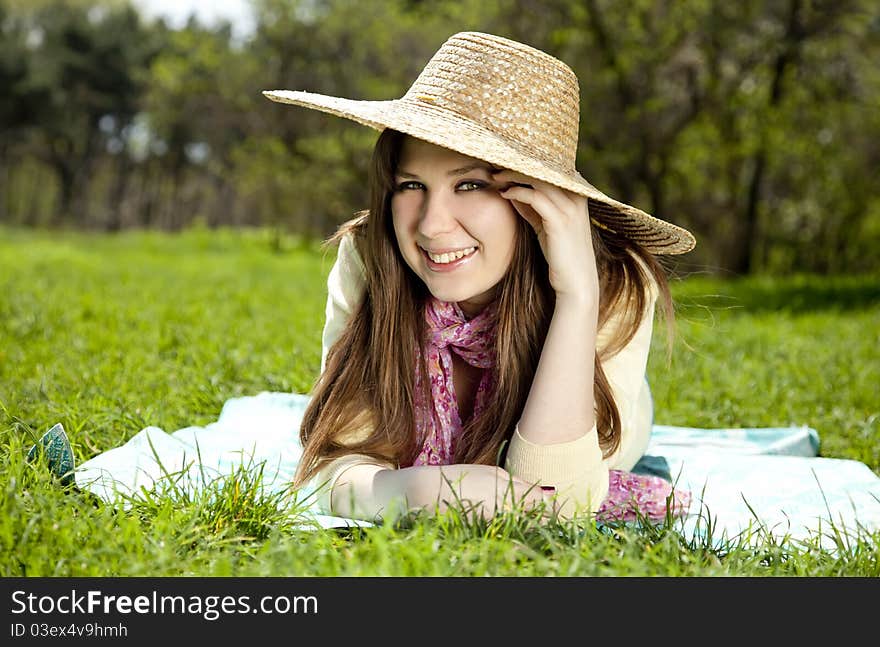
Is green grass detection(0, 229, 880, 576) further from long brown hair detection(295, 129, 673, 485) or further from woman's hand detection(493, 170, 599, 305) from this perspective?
woman's hand detection(493, 170, 599, 305)

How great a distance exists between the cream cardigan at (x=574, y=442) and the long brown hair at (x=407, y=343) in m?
0.05

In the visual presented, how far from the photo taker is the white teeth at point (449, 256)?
8.43ft

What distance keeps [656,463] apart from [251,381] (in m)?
1.93

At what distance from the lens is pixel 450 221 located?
252 cm

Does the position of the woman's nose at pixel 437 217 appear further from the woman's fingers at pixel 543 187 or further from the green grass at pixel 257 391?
the green grass at pixel 257 391

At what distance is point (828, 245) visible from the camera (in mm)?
16281

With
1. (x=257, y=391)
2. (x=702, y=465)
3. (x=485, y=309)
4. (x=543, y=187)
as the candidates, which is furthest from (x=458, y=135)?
(x=257, y=391)

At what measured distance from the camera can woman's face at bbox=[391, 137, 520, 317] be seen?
252 centimetres

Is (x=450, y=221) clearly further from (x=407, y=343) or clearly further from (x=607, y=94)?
(x=607, y=94)

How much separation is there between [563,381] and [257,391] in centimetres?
217

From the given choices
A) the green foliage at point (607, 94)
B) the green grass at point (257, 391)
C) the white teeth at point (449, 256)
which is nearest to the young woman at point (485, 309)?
the white teeth at point (449, 256)

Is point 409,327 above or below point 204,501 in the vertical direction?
above
